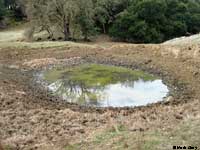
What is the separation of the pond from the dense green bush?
67.6 ft

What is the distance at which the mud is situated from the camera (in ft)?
39.2

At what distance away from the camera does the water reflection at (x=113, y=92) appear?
1716cm

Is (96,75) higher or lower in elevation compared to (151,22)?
lower

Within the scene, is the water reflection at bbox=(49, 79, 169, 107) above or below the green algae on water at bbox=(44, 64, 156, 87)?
below

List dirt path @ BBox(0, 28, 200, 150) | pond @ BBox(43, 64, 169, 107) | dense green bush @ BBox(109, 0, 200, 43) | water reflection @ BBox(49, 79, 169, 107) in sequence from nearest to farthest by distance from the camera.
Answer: dirt path @ BBox(0, 28, 200, 150), water reflection @ BBox(49, 79, 169, 107), pond @ BBox(43, 64, 169, 107), dense green bush @ BBox(109, 0, 200, 43)

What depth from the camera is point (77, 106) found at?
16.2 metres

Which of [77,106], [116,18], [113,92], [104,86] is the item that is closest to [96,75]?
[104,86]

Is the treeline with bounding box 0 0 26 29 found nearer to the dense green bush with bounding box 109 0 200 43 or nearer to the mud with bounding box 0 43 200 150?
the dense green bush with bounding box 109 0 200 43

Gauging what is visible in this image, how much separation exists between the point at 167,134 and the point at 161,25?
36356 millimetres

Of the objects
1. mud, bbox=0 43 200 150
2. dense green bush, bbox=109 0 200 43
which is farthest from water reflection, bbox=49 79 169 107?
dense green bush, bbox=109 0 200 43

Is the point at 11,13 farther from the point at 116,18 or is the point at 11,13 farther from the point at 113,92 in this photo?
the point at 113,92

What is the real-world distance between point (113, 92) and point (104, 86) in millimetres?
1163

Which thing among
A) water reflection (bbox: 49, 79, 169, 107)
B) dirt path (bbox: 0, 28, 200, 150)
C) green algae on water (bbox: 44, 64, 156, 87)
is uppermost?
dirt path (bbox: 0, 28, 200, 150)

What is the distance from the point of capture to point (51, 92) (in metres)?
18.7
